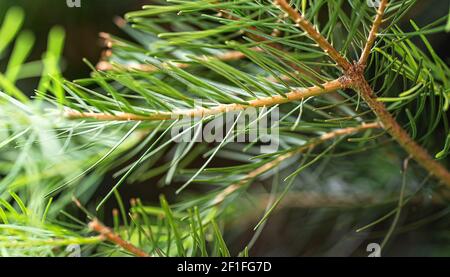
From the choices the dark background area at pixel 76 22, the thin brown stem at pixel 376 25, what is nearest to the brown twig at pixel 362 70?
the thin brown stem at pixel 376 25

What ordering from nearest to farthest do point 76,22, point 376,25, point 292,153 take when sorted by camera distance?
1. point 376,25
2. point 292,153
3. point 76,22

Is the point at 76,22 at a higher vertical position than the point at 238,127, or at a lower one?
higher

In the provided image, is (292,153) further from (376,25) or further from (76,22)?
(76,22)

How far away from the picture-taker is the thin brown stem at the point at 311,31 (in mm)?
228

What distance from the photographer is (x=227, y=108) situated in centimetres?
26

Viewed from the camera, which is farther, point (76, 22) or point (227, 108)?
point (76, 22)

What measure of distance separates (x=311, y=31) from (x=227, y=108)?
5 centimetres

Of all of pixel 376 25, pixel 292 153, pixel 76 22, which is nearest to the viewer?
pixel 376 25

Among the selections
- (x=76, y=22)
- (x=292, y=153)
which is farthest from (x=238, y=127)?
(x=76, y=22)

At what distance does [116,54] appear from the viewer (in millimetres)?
375

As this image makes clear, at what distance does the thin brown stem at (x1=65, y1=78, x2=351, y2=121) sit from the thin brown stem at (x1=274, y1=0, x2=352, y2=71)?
10mm

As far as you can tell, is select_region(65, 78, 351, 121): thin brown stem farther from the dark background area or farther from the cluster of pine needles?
the dark background area
